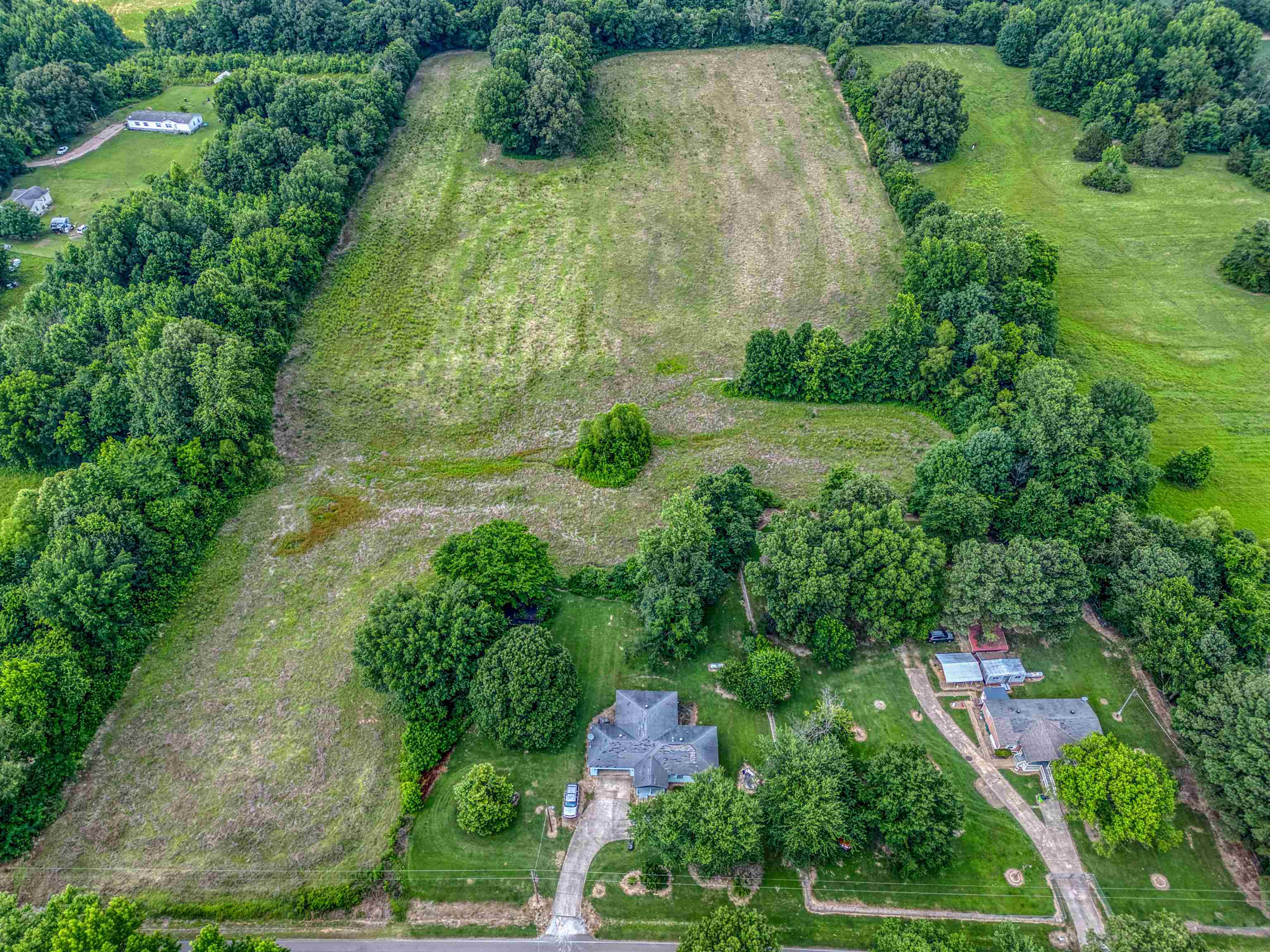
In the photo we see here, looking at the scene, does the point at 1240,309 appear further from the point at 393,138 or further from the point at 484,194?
the point at 393,138

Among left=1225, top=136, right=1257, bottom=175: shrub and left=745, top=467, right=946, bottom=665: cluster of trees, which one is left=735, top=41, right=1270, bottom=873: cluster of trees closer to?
left=745, top=467, right=946, bottom=665: cluster of trees

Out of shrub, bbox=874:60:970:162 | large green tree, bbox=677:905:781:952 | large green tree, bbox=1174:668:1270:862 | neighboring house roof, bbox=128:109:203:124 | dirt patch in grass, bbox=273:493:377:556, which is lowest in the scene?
dirt patch in grass, bbox=273:493:377:556

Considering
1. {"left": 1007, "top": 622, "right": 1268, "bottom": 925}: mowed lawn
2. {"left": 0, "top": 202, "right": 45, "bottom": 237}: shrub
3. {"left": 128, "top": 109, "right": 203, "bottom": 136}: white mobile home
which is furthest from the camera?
{"left": 128, "top": 109, "right": 203, "bottom": 136}: white mobile home

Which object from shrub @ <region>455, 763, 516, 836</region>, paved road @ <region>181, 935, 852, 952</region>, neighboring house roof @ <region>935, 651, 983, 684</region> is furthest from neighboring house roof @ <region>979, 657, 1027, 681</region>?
shrub @ <region>455, 763, 516, 836</region>

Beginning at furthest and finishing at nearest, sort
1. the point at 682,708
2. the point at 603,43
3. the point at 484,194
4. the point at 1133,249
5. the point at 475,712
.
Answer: the point at 603,43, the point at 484,194, the point at 1133,249, the point at 682,708, the point at 475,712

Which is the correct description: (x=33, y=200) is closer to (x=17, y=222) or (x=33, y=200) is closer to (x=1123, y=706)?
(x=17, y=222)

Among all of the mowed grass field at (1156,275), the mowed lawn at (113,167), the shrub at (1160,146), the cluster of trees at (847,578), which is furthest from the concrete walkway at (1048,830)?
the mowed lawn at (113,167)

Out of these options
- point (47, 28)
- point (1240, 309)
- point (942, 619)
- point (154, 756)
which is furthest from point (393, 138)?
point (1240, 309)
